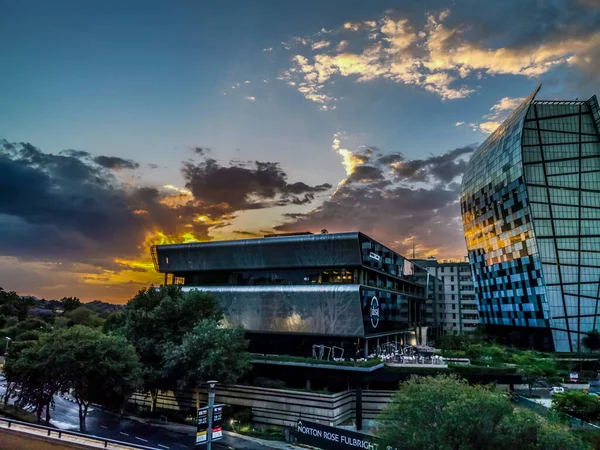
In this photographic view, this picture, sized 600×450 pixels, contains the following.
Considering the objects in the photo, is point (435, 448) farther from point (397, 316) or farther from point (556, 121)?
point (556, 121)

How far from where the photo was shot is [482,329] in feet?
342

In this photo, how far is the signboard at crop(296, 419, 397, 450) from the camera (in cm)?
3158

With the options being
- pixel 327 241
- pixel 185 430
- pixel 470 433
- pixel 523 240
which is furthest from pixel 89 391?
pixel 523 240

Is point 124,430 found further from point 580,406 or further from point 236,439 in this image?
point 580,406

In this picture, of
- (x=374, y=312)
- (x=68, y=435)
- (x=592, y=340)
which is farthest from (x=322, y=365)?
(x=592, y=340)

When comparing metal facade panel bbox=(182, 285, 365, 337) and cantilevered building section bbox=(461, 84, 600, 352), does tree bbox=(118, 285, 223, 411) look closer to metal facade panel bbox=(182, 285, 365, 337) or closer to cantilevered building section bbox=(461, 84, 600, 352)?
metal facade panel bbox=(182, 285, 365, 337)

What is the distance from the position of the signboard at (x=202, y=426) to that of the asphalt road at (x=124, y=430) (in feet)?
40.4

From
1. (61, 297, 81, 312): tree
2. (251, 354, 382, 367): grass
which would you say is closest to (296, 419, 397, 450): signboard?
(251, 354, 382, 367): grass

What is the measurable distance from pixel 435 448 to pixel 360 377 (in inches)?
1089

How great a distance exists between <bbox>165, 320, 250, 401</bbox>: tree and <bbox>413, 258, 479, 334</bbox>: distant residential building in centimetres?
10009

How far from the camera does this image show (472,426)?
20156mm

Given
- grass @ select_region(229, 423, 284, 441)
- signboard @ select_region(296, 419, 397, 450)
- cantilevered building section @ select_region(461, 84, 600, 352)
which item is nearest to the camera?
signboard @ select_region(296, 419, 397, 450)

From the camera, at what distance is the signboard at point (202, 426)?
26.0m

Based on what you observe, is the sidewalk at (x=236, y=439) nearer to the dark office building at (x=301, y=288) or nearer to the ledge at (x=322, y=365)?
the ledge at (x=322, y=365)
